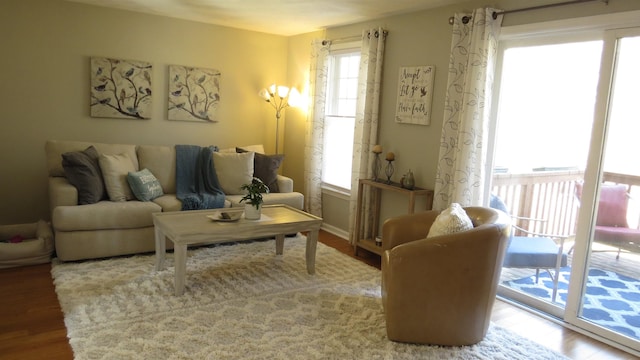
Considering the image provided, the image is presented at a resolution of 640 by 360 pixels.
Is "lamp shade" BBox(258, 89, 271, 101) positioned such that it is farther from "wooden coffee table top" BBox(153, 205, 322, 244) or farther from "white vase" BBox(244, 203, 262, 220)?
"white vase" BBox(244, 203, 262, 220)

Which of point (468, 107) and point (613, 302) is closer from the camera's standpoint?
point (613, 302)

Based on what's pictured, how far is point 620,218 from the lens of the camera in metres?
3.02

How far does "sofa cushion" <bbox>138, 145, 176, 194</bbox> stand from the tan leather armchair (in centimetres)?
282

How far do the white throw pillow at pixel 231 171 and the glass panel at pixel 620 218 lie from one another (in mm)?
3280

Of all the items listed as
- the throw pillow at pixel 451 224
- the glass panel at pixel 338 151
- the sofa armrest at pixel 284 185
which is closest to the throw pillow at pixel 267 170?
the sofa armrest at pixel 284 185

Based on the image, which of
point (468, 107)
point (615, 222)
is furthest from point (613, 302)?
point (468, 107)

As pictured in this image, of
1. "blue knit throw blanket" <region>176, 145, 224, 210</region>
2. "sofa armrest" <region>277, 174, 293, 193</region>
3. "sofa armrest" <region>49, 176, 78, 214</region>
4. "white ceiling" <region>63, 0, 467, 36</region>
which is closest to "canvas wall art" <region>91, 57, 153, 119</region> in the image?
"white ceiling" <region>63, 0, 467, 36</region>

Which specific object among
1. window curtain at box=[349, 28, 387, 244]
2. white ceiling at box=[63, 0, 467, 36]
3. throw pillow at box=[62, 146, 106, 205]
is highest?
white ceiling at box=[63, 0, 467, 36]

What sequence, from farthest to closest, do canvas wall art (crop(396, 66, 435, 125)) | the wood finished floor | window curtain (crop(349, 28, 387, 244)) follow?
window curtain (crop(349, 28, 387, 244)) → canvas wall art (crop(396, 66, 435, 125)) → the wood finished floor

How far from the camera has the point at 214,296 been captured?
3346mm

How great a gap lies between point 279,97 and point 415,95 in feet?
7.72

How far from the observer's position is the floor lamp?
592 centimetres

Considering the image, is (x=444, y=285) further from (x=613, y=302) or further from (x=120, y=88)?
(x=120, y=88)

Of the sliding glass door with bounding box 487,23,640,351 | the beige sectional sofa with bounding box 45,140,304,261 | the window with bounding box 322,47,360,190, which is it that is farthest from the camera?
the window with bounding box 322,47,360,190
